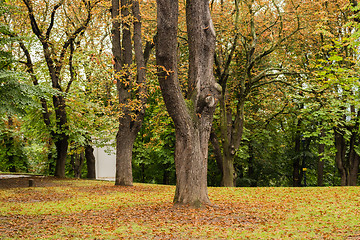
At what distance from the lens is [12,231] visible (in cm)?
795

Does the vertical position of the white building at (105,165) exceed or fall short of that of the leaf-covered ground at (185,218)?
it exceeds it

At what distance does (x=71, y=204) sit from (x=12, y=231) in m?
4.46

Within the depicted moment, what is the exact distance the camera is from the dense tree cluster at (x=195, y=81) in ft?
34.8

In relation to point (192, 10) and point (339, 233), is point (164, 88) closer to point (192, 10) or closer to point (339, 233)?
point (192, 10)

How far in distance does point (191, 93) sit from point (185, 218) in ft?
11.3

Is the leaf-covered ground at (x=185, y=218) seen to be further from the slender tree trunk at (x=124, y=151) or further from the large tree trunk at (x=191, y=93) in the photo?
the slender tree trunk at (x=124, y=151)

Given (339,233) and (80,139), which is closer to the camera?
(339,233)

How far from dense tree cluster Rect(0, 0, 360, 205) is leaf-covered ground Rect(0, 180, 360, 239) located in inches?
49.9

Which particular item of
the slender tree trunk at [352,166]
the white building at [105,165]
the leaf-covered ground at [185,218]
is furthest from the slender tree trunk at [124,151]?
the white building at [105,165]

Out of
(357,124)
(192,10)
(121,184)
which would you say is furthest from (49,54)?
(357,124)

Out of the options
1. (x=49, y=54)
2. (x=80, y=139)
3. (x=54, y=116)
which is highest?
(x=49, y=54)

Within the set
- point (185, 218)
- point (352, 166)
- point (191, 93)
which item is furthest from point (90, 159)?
point (185, 218)

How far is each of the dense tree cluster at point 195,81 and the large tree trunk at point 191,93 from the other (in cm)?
3

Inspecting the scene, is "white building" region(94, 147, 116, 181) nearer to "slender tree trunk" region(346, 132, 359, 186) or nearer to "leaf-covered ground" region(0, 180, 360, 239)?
"slender tree trunk" region(346, 132, 359, 186)
